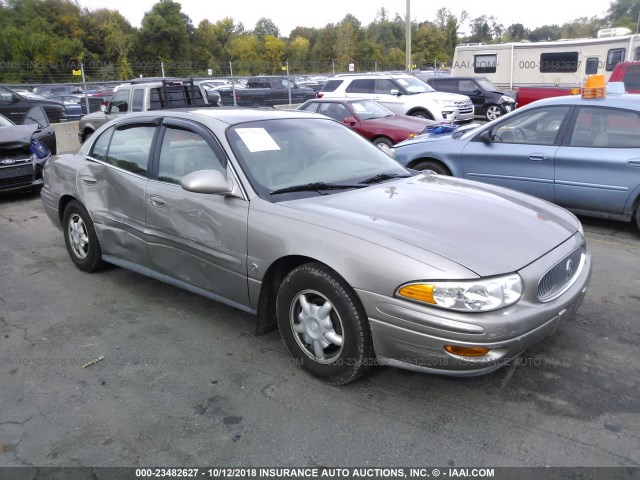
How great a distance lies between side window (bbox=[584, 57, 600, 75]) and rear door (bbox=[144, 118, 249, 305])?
68.4ft

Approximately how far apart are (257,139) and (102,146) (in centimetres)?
185

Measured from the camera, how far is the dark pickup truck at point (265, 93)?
2194 centimetres

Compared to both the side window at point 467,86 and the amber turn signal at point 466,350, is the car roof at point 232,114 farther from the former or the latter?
the side window at point 467,86

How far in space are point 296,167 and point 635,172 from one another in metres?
3.89

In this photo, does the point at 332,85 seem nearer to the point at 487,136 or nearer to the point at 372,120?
the point at 372,120

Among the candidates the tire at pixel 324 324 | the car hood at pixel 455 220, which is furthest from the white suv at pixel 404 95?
the tire at pixel 324 324

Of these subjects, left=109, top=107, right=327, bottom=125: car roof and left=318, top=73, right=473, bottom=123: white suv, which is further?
left=318, top=73, right=473, bottom=123: white suv

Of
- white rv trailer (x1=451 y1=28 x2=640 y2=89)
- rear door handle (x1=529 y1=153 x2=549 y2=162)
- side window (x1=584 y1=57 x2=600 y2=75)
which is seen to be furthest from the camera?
side window (x1=584 y1=57 x2=600 y2=75)

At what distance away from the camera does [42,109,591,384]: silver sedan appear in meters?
2.67

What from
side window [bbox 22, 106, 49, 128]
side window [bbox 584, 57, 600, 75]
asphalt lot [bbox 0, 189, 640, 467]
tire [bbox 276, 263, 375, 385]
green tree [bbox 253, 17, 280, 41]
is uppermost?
green tree [bbox 253, 17, 280, 41]

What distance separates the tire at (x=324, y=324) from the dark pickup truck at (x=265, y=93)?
19.1 m

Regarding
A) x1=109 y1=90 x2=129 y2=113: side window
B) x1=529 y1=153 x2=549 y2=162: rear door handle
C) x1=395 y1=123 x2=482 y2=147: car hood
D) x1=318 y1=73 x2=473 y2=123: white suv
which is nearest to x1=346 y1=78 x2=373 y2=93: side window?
x1=318 y1=73 x2=473 y2=123: white suv

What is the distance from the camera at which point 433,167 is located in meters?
7.17

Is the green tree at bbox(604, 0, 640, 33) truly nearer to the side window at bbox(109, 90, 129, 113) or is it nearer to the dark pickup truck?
the dark pickup truck
